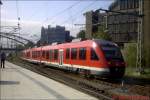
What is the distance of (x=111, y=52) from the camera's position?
974 inches

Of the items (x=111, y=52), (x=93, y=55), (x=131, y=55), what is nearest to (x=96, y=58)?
(x=93, y=55)

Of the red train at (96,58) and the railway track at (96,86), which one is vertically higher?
the red train at (96,58)

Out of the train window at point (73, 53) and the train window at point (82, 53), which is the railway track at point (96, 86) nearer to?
the train window at point (82, 53)

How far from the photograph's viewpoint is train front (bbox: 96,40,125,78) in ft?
78.3

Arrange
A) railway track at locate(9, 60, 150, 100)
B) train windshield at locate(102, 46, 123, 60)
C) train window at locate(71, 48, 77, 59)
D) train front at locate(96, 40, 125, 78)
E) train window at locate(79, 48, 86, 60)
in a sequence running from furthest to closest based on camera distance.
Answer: train window at locate(71, 48, 77, 59) → train window at locate(79, 48, 86, 60) → train windshield at locate(102, 46, 123, 60) → train front at locate(96, 40, 125, 78) → railway track at locate(9, 60, 150, 100)

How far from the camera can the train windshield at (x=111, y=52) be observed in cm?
2433

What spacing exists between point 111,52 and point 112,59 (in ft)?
2.18

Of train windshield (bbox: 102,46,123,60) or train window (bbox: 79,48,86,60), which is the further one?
train window (bbox: 79,48,86,60)

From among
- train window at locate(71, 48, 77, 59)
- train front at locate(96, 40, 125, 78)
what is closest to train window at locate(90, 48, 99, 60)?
train front at locate(96, 40, 125, 78)

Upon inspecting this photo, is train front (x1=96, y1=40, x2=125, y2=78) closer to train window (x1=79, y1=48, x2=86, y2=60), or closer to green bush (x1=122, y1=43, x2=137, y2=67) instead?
train window (x1=79, y1=48, x2=86, y2=60)

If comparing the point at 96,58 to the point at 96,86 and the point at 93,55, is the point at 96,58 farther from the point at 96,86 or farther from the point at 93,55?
the point at 96,86

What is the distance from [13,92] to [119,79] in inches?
465

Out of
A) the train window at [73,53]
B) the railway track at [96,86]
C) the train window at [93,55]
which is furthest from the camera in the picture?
the train window at [73,53]

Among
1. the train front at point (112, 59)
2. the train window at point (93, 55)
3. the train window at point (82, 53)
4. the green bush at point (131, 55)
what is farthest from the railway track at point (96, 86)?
the green bush at point (131, 55)
